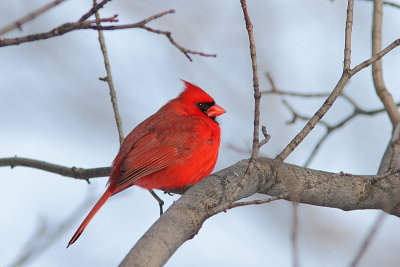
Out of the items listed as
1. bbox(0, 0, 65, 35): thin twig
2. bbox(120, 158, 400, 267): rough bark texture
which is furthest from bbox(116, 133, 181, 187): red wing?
bbox(0, 0, 65, 35): thin twig

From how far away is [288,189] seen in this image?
269cm

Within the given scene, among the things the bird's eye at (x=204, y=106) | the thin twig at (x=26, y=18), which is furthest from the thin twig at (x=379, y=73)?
the thin twig at (x=26, y=18)

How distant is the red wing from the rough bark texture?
0.79m

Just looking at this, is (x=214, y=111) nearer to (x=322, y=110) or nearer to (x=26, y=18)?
(x=322, y=110)

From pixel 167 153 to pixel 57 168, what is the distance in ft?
1.85

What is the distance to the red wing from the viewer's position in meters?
3.45

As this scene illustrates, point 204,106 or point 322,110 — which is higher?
point 322,110

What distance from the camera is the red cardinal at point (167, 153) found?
3.54 m

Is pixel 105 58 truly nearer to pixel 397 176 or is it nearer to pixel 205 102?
pixel 205 102

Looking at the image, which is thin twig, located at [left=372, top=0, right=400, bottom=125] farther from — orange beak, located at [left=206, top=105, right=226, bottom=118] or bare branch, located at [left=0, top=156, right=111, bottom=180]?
bare branch, located at [left=0, top=156, right=111, bottom=180]

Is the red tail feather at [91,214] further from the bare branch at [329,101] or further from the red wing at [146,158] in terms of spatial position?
the bare branch at [329,101]

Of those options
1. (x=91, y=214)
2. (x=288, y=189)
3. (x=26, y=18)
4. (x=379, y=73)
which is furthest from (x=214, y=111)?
(x=26, y=18)

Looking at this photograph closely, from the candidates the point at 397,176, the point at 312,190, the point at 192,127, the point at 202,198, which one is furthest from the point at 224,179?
the point at 192,127

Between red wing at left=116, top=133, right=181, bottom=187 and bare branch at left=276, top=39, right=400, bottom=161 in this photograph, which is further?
red wing at left=116, top=133, right=181, bottom=187
